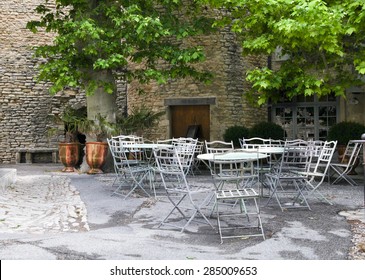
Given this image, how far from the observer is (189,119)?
588 inches

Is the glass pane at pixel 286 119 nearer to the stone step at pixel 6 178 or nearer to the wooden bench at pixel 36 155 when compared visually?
the wooden bench at pixel 36 155

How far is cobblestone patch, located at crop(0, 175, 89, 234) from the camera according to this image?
541cm

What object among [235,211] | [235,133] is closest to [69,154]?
[235,133]

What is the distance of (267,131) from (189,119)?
259 cm

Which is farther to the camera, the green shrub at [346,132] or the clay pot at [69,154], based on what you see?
the clay pot at [69,154]

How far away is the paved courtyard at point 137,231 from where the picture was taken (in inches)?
161

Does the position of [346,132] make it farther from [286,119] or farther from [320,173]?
[320,173]

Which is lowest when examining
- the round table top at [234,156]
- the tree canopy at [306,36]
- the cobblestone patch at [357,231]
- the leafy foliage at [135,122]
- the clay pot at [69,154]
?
the cobblestone patch at [357,231]

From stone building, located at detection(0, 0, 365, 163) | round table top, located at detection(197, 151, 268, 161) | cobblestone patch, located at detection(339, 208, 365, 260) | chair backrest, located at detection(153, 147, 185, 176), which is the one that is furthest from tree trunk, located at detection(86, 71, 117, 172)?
cobblestone patch, located at detection(339, 208, 365, 260)

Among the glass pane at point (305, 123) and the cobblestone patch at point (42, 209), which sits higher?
the glass pane at point (305, 123)

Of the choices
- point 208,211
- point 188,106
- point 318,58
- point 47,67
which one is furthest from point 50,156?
point 208,211

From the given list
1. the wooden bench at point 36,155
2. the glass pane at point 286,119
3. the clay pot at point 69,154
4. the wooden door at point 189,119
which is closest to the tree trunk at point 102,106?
the clay pot at point 69,154

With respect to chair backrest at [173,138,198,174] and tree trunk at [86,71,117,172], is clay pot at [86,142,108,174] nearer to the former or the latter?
tree trunk at [86,71,117,172]

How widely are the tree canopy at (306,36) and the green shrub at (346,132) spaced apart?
2492 millimetres
